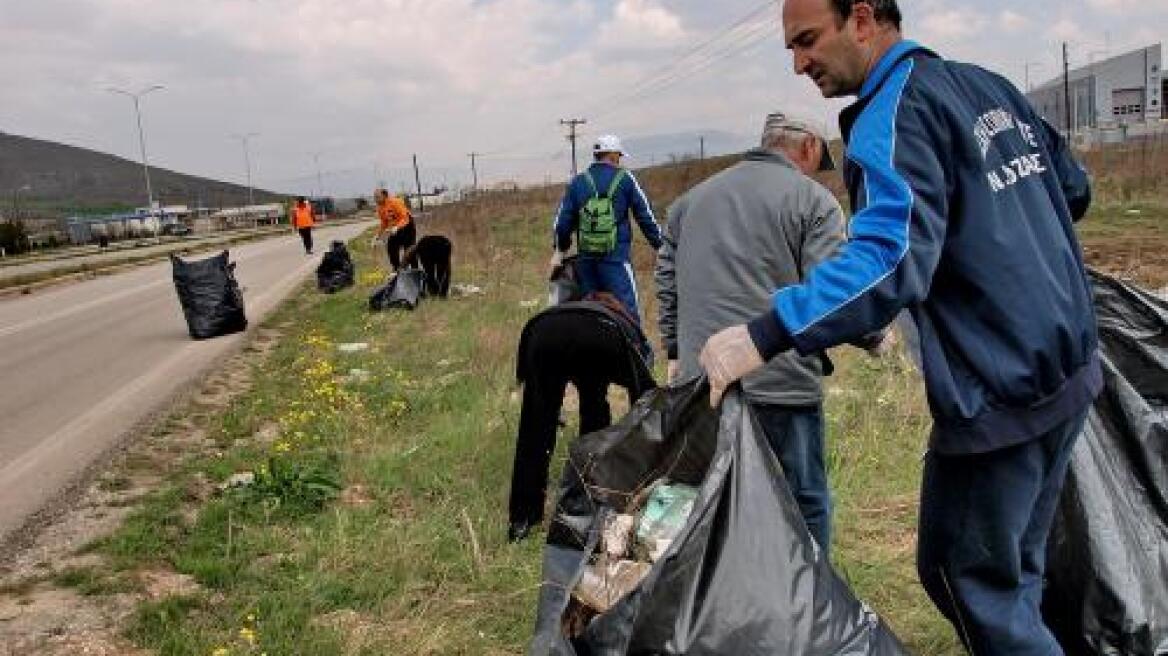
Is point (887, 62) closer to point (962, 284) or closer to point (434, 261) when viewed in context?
point (962, 284)

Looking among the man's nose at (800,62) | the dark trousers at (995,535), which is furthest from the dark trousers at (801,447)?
the man's nose at (800,62)

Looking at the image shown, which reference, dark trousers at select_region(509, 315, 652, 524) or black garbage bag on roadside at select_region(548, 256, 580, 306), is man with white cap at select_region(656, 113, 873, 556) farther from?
black garbage bag on roadside at select_region(548, 256, 580, 306)

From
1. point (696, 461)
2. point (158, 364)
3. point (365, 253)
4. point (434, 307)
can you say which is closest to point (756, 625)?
point (696, 461)

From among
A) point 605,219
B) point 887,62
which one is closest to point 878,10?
point 887,62

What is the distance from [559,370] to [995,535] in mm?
2407

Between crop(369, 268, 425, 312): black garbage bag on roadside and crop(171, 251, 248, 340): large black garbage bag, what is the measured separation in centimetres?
173

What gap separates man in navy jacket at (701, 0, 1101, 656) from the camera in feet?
6.43

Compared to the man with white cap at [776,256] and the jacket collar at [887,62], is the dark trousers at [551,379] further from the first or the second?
the jacket collar at [887,62]

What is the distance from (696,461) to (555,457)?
2.96 metres

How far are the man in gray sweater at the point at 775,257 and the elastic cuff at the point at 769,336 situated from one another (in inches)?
50.9

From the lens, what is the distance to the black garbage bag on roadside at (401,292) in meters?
13.0

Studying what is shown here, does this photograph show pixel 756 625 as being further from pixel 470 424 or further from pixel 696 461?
pixel 470 424

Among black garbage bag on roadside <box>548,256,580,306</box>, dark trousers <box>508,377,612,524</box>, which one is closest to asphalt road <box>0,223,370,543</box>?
dark trousers <box>508,377,612,524</box>

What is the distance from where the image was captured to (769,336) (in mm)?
2033
